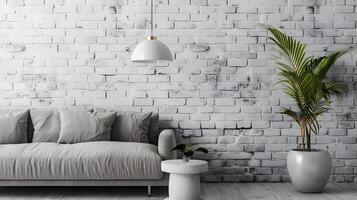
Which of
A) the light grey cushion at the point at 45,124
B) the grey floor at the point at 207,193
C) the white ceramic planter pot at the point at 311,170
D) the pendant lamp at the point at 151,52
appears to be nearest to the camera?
the pendant lamp at the point at 151,52

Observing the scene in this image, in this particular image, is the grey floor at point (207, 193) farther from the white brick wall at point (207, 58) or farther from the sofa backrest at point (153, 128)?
the sofa backrest at point (153, 128)

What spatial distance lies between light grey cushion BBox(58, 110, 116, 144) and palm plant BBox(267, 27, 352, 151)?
181 cm

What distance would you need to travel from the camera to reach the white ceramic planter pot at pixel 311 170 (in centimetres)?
432

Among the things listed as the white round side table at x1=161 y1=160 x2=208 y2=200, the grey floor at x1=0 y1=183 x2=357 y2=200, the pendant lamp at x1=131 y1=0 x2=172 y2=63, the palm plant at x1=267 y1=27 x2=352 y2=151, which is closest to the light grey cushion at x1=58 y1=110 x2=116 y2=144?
the grey floor at x1=0 y1=183 x2=357 y2=200

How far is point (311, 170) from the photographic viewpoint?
14.2 feet

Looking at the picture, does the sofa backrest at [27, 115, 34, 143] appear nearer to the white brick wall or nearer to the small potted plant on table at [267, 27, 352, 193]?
the white brick wall

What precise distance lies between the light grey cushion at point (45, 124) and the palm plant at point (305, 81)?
2.33 m

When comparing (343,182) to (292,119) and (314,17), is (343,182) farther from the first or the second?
(314,17)

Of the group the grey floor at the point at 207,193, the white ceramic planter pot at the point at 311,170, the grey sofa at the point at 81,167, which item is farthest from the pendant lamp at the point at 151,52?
the white ceramic planter pot at the point at 311,170

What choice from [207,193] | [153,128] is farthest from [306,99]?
[153,128]

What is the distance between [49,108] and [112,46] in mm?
975

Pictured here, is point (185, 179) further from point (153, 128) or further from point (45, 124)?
point (45, 124)

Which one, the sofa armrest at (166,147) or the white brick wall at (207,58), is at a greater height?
the white brick wall at (207,58)

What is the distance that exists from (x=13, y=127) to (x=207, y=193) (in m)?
2.05
